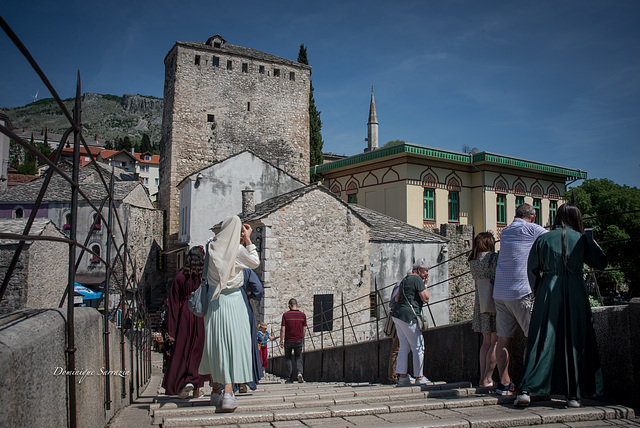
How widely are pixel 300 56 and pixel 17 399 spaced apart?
4246 centimetres

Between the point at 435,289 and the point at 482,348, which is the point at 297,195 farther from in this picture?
the point at 482,348

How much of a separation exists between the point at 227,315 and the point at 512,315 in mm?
2968

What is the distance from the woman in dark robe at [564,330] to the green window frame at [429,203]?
21.9 metres

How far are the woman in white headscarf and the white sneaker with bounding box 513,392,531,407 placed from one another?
8.21 feet

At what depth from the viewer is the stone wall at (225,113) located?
103 feet

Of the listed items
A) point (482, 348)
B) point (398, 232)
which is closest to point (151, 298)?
point (398, 232)

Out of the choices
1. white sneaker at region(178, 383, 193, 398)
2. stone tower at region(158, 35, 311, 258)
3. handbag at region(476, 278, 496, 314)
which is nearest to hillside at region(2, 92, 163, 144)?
stone tower at region(158, 35, 311, 258)

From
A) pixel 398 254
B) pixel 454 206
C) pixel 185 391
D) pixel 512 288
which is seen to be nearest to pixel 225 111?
pixel 454 206

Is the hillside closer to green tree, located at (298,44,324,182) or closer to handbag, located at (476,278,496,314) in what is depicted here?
green tree, located at (298,44,324,182)

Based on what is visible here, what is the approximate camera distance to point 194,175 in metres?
24.2

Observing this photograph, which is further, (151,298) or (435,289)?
(151,298)

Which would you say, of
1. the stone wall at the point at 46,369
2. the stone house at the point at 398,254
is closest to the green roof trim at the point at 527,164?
the stone house at the point at 398,254

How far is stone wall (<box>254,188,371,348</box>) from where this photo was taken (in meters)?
15.8

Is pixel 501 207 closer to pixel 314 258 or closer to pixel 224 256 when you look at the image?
pixel 314 258
